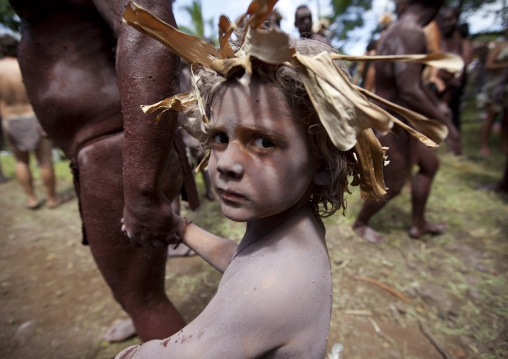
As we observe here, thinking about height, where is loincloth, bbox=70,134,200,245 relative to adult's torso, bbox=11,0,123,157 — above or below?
below

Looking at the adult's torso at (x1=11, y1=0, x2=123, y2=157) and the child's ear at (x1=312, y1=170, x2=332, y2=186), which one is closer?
the child's ear at (x1=312, y1=170, x2=332, y2=186)

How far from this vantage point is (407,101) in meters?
2.82

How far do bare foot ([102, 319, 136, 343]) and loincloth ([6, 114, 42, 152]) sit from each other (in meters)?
3.72

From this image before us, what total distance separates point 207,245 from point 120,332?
1.40m

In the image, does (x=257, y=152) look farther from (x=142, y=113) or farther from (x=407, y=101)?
(x=407, y=101)

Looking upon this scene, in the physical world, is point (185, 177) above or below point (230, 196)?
below

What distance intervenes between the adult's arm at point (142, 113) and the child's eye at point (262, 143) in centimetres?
41

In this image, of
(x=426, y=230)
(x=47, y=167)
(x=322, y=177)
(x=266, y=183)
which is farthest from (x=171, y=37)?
(x=47, y=167)

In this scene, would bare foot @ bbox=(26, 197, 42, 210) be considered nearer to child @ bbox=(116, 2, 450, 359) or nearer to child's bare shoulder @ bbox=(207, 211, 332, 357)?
child @ bbox=(116, 2, 450, 359)

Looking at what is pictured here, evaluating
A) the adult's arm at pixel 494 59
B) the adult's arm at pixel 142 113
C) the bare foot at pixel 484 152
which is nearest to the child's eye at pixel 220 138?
the adult's arm at pixel 142 113

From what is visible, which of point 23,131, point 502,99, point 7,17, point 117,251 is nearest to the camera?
point 117,251

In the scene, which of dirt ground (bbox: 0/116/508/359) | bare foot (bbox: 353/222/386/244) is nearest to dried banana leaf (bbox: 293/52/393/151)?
dirt ground (bbox: 0/116/508/359)

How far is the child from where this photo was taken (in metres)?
0.76

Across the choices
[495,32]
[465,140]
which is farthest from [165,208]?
[495,32]
